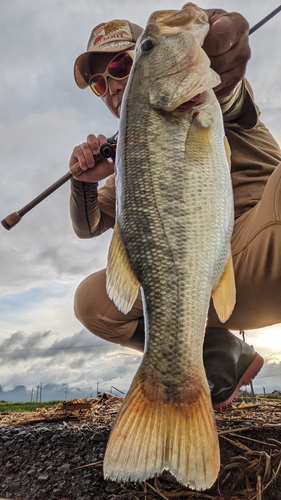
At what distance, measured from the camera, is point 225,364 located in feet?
12.1

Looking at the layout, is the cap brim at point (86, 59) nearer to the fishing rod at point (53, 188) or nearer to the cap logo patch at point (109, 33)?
the cap logo patch at point (109, 33)

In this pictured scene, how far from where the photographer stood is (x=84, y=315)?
13.2 feet

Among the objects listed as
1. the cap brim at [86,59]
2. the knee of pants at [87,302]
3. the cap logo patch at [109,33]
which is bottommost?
the knee of pants at [87,302]

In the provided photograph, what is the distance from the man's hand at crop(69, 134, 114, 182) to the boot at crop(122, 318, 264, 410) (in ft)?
5.64

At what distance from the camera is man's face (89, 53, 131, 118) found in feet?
13.8

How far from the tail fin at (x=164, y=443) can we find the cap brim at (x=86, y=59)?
355cm

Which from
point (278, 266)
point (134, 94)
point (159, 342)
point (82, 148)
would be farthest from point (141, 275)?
point (82, 148)

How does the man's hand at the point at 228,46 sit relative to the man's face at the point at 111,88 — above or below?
below

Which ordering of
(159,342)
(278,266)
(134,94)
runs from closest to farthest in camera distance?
(159,342) → (134,94) → (278,266)

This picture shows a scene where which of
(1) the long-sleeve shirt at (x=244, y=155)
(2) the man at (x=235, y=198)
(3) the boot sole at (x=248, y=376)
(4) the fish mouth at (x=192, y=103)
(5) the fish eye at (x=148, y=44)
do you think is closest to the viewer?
(4) the fish mouth at (x=192, y=103)

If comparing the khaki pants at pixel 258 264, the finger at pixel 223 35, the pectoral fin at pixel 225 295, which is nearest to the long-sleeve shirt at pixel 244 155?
the khaki pants at pixel 258 264

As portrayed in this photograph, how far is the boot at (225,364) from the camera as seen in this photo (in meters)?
3.67

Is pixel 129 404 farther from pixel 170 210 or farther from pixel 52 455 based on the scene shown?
pixel 52 455

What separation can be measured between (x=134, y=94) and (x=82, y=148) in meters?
1.31
